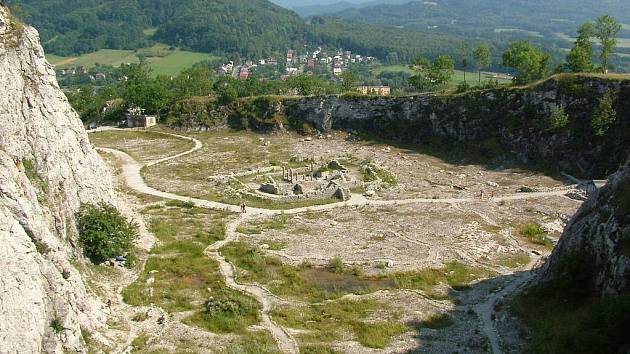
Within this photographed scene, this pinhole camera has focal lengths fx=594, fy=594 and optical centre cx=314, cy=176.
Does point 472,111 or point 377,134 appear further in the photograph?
point 377,134

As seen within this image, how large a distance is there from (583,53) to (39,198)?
9021 cm

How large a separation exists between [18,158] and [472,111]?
75615 millimetres

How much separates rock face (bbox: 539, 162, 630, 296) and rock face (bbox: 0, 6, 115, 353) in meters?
30.9

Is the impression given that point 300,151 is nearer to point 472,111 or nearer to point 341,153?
point 341,153

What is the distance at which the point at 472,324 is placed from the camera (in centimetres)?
3894

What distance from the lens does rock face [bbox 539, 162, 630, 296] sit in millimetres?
35375

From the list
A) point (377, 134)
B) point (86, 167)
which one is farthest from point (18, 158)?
point (377, 134)

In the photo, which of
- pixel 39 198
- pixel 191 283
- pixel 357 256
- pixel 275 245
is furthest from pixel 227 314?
pixel 357 256

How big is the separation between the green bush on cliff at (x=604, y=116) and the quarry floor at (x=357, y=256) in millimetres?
11201

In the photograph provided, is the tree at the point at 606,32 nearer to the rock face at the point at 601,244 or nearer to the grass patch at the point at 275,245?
the rock face at the point at 601,244

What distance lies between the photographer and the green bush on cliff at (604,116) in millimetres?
83312

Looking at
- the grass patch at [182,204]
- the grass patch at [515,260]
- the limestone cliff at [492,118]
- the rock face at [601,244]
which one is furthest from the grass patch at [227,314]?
the limestone cliff at [492,118]

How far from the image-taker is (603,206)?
40.0 metres

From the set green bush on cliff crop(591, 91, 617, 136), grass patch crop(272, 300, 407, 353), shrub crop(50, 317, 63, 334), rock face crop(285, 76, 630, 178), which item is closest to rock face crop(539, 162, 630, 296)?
grass patch crop(272, 300, 407, 353)
